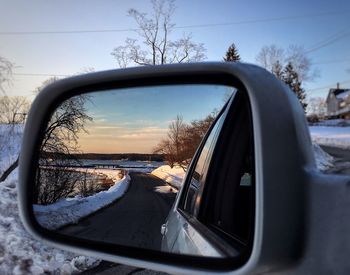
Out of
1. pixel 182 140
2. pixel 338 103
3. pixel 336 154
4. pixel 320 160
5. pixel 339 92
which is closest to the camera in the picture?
pixel 182 140

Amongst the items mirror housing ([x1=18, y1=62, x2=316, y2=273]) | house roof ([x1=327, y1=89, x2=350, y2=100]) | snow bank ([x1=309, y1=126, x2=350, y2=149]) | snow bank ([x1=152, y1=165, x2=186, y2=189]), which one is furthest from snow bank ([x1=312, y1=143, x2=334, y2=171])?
house roof ([x1=327, y1=89, x2=350, y2=100])

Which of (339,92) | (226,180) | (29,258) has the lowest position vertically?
(29,258)

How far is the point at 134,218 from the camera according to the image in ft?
6.56

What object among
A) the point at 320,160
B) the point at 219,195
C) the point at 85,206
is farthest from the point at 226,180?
the point at 320,160

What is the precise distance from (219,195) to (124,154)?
1.67 feet

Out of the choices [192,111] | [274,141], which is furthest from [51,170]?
[274,141]

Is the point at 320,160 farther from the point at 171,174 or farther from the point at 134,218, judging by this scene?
the point at 134,218

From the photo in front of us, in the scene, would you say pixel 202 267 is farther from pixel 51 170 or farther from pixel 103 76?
pixel 51 170

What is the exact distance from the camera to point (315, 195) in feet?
4.43

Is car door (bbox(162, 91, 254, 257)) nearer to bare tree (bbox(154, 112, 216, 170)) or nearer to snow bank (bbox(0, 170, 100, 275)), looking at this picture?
bare tree (bbox(154, 112, 216, 170))

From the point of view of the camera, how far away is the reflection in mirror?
1896 millimetres

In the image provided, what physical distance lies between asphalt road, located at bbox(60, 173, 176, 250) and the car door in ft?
0.34

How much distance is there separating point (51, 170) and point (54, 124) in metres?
0.34

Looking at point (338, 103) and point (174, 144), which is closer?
point (174, 144)
